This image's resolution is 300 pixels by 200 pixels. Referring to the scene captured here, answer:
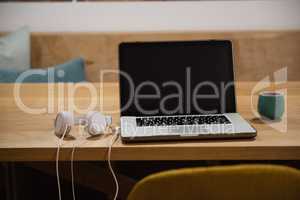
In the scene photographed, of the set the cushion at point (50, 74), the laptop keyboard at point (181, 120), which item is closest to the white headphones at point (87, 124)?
the laptop keyboard at point (181, 120)

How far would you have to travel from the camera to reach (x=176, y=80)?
1.26 m

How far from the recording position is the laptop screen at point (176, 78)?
1.24m

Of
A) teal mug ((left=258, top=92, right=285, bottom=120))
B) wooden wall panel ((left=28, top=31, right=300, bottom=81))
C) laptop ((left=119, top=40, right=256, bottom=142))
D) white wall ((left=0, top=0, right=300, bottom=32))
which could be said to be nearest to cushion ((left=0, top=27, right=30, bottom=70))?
wooden wall panel ((left=28, top=31, right=300, bottom=81))

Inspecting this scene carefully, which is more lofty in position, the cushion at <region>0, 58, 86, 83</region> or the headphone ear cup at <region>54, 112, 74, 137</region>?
the cushion at <region>0, 58, 86, 83</region>

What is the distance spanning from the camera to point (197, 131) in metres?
1.06

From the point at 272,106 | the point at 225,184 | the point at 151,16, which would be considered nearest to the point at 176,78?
the point at 272,106

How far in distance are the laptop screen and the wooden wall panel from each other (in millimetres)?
1356

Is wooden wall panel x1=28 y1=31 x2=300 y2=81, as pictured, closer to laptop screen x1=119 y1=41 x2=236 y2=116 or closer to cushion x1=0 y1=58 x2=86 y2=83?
cushion x1=0 y1=58 x2=86 y2=83

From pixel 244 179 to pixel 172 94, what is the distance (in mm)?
601

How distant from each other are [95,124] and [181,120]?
25 centimetres

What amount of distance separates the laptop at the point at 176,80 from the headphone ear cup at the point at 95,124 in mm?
119

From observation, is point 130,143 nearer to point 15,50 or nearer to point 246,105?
point 246,105

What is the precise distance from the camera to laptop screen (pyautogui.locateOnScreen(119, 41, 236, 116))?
4.08ft

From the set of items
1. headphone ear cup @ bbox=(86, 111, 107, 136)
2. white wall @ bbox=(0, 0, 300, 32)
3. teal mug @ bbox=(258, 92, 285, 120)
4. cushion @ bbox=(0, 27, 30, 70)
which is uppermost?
Result: white wall @ bbox=(0, 0, 300, 32)
